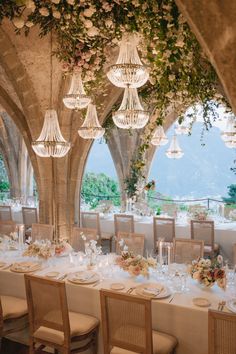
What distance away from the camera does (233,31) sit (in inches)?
60.8

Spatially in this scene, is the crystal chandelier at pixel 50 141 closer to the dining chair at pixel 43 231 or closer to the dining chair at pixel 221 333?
the dining chair at pixel 43 231

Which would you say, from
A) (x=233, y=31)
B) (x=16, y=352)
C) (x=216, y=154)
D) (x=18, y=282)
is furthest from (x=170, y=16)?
(x=216, y=154)

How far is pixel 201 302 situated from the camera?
3744mm

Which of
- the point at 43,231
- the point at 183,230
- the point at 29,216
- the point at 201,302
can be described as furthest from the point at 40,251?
the point at 29,216

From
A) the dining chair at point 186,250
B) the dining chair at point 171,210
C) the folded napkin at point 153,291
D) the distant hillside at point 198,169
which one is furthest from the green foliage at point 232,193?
the distant hillside at point 198,169

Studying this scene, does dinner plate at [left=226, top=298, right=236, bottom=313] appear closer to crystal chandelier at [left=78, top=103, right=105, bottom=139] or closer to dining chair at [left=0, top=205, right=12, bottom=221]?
crystal chandelier at [left=78, top=103, right=105, bottom=139]

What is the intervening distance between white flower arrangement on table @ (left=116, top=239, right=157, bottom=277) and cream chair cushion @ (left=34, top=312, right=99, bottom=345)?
77 cm

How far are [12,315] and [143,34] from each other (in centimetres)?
→ 345

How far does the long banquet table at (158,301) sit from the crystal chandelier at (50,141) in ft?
5.14

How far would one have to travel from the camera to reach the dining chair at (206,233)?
7.24m

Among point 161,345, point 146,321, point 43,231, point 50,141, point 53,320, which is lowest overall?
point 161,345

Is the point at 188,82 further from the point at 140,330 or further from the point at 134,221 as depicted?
the point at 134,221

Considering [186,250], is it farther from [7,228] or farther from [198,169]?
[198,169]

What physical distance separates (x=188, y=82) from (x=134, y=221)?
520cm
